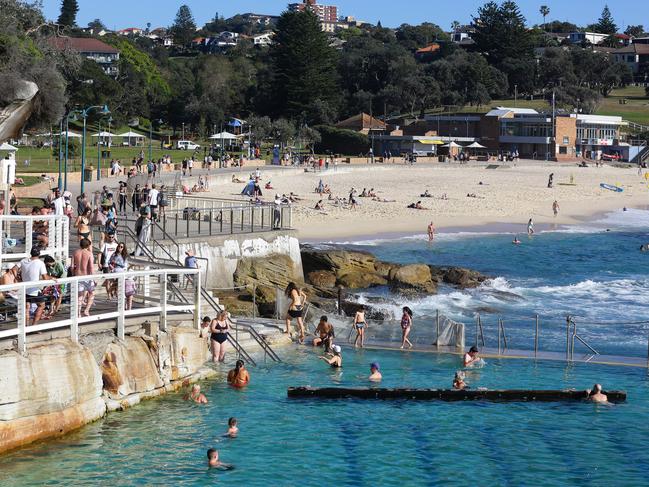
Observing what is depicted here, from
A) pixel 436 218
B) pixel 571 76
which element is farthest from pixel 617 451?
pixel 571 76

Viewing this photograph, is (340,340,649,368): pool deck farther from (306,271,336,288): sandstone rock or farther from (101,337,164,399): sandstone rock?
(306,271,336,288): sandstone rock

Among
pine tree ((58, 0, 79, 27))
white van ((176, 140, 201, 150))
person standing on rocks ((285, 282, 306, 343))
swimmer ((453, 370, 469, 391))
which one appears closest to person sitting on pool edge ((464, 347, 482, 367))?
swimmer ((453, 370, 469, 391))

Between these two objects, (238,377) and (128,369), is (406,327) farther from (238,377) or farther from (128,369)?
(128,369)

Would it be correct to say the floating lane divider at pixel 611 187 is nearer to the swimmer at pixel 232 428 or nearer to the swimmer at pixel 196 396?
the swimmer at pixel 196 396

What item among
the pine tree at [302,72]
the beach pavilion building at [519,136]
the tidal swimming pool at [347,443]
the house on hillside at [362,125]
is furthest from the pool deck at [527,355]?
the house on hillside at [362,125]

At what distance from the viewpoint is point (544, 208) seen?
201 ft

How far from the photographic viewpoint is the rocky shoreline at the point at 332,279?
26.2 metres

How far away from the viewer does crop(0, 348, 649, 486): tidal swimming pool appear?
13.8 meters

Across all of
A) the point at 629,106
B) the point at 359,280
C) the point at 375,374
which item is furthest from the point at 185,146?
the point at 629,106

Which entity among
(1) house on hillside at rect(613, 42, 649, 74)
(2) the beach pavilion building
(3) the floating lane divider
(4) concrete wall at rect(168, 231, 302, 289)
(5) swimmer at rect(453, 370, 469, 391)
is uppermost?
(1) house on hillside at rect(613, 42, 649, 74)

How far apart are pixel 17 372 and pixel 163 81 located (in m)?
100.0

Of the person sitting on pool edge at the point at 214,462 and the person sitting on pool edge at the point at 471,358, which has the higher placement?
the person sitting on pool edge at the point at 471,358

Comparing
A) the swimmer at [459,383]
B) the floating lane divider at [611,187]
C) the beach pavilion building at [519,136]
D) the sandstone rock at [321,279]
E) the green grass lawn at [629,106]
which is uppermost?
the green grass lawn at [629,106]

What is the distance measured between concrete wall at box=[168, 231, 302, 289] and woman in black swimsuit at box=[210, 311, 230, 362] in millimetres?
7506
